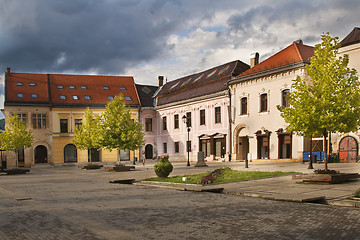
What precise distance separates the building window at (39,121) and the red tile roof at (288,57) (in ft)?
95.2

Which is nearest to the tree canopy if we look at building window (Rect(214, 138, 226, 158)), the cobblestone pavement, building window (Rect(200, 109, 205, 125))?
building window (Rect(214, 138, 226, 158))

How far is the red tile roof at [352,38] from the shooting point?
95.1ft

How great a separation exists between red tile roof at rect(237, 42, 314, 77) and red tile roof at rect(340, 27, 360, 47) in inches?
153

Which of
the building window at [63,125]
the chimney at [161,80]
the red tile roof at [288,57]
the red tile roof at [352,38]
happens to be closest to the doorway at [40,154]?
the building window at [63,125]

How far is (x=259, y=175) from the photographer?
65.6 ft

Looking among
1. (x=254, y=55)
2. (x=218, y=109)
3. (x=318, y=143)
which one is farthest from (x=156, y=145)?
(x=318, y=143)

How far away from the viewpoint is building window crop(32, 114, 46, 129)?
165 feet

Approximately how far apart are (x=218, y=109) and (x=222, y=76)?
3.90 m

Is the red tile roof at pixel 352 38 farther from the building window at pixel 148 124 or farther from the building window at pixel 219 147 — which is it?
the building window at pixel 148 124

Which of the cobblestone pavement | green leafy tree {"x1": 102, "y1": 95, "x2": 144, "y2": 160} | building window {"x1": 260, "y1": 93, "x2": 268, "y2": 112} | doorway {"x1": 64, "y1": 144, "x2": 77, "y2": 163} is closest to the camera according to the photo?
the cobblestone pavement

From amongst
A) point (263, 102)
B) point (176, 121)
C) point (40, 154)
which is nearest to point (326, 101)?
point (263, 102)

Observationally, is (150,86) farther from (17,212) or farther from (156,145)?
(17,212)

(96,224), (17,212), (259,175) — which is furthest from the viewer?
(259,175)

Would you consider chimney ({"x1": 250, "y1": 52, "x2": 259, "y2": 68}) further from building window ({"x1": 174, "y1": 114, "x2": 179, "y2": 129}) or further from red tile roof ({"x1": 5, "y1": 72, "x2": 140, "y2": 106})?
red tile roof ({"x1": 5, "y1": 72, "x2": 140, "y2": 106})
